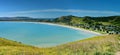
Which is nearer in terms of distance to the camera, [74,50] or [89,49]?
[74,50]

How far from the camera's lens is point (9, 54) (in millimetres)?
19219

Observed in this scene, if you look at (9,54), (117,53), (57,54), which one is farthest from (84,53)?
(9,54)

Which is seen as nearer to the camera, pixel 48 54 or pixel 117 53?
pixel 48 54

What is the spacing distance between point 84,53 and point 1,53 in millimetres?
5979

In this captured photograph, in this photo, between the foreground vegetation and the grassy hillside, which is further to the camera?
the grassy hillside

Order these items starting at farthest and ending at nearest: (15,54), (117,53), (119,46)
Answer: (119,46), (117,53), (15,54)

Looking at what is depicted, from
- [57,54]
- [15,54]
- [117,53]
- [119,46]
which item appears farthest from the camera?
[119,46]

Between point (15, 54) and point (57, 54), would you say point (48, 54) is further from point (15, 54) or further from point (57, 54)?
point (15, 54)

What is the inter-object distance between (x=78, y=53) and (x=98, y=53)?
148 centimetres

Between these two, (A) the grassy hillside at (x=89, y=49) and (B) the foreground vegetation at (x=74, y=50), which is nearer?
(B) the foreground vegetation at (x=74, y=50)

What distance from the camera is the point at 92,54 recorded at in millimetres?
19719

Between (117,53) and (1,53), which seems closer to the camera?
(1,53)

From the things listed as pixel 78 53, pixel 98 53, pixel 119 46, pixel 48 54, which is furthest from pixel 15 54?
pixel 119 46

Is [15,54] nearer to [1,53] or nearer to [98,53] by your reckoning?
[1,53]
